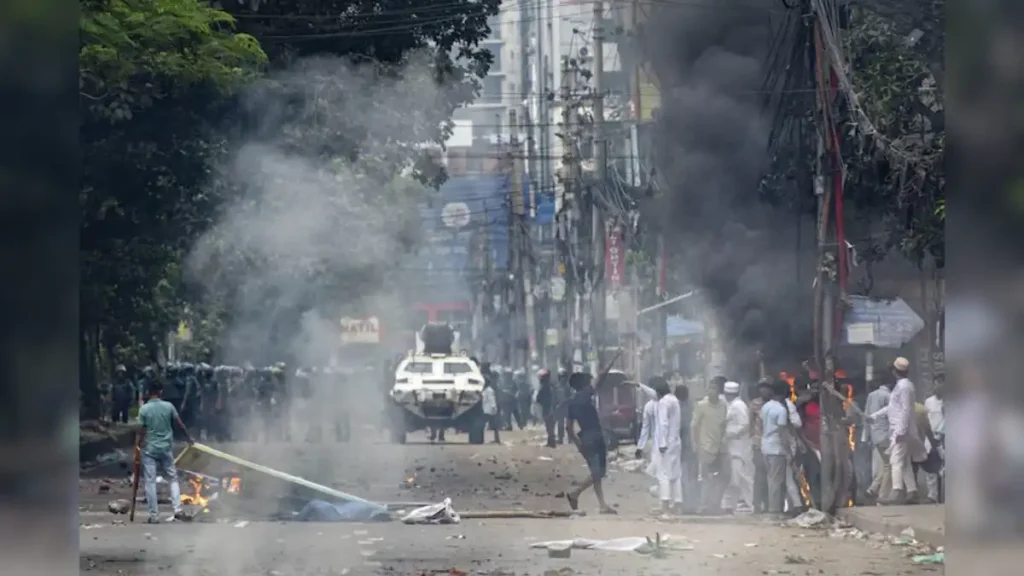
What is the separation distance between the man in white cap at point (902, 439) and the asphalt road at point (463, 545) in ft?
4.50

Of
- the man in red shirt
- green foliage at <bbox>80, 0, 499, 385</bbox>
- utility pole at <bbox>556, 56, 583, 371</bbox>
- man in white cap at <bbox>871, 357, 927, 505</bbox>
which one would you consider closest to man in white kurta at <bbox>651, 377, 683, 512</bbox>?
the man in red shirt

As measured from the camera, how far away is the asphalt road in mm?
11242

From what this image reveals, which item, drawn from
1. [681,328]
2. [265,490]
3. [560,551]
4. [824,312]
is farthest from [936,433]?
[681,328]

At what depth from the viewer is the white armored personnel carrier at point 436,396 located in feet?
93.0

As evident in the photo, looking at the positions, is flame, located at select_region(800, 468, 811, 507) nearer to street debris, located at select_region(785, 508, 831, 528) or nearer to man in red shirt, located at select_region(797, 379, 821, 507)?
man in red shirt, located at select_region(797, 379, 821, 507)

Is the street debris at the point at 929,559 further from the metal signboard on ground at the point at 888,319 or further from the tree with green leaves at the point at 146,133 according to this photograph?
the metal signboard on ground at the point at 888,319

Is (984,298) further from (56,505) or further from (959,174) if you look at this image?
(56,505)

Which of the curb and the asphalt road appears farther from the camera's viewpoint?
the curb

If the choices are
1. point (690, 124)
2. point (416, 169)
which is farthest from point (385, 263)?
point (690, 124)

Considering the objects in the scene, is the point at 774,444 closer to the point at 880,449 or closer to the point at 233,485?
the point at 880,449

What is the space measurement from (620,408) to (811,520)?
14286 mm

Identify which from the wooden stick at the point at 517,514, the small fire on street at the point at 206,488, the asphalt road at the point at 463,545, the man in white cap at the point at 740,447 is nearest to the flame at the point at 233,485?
the small fire on street at the point at 206,488

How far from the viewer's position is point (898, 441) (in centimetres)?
1487

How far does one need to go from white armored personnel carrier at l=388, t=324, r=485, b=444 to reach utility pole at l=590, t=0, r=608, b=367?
20.2ft
